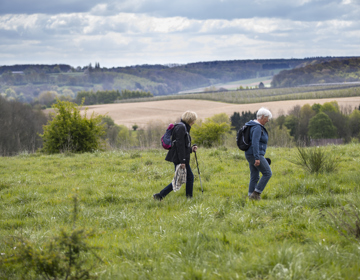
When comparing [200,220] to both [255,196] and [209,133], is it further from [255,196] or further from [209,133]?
[209,133]

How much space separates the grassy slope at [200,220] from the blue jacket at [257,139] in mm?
1045

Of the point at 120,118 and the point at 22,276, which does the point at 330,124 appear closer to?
the point at 120,118

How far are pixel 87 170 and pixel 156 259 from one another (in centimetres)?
797

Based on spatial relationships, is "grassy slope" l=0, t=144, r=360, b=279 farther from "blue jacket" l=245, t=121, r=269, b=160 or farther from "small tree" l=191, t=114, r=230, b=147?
"small tree" l=191, t=114, r=230, b=147

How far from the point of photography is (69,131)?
1925 centimetres

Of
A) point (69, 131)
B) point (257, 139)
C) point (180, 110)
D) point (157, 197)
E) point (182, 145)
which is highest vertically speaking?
point (180, 110)

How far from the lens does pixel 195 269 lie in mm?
3627

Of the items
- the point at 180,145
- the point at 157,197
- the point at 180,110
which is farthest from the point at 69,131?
the point at 180,110

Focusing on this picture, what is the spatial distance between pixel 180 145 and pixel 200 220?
193 cm

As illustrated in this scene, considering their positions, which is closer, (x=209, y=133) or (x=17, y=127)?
(x=209, y=133)

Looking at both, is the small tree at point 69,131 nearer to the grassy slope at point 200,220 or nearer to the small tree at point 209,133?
the grassy slope at point 200,220

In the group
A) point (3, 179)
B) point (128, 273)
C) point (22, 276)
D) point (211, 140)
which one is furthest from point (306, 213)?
point (211, 140)

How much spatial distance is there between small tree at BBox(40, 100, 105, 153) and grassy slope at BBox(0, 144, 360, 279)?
797 centimetres

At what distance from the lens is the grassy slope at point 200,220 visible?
3.67 metres
